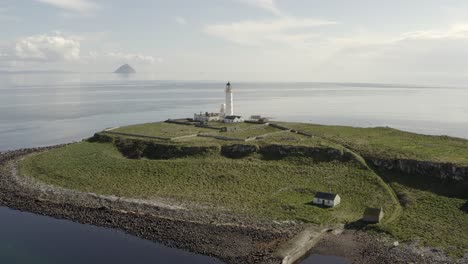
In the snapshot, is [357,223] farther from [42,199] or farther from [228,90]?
[228,90]

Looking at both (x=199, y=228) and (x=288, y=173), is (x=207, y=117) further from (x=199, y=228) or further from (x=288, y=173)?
(x=199, y=228)

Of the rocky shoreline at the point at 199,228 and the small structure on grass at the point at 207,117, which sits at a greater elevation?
the small structure on grass at the point at 207,117

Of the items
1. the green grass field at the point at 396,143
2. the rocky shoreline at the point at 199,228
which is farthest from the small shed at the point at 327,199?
the green grass field at the point at 396,143

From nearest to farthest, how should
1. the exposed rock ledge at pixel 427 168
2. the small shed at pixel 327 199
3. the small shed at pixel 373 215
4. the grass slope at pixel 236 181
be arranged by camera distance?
the small shed at pixel 373 215, the small shed at pixel 327 199, the grass slope at pixel 236 181, the exposed rock ledge at pixel 427 168

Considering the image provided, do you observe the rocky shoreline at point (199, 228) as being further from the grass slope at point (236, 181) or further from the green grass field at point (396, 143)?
the green grass field at point (396, 143)

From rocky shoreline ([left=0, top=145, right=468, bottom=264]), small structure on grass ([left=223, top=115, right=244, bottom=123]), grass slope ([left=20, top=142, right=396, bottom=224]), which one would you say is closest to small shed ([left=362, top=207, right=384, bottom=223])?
grass slope ([left=20, top=142, right=396, bottom=224])

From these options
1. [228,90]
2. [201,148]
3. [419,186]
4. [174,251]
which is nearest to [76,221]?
[174,251]

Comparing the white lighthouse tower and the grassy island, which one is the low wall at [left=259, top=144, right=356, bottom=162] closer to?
the grassy island
